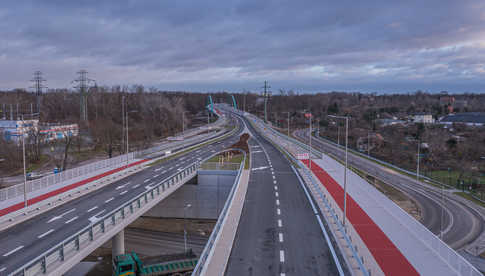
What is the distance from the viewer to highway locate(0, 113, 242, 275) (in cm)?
1670

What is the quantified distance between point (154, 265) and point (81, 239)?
9624mm

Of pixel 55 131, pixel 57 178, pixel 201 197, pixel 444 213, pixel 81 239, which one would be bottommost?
pixel 444 213

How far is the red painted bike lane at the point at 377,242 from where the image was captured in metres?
15.3

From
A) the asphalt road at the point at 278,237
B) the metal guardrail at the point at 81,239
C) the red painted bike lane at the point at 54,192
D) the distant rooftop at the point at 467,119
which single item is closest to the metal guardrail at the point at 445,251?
the asphalt road at the point at 278,237

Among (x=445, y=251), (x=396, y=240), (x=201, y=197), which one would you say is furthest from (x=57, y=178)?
(x=445, y=251)

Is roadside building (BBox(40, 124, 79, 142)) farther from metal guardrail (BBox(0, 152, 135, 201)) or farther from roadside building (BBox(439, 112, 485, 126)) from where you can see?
roadside building (BBox(439, 112, 485, 126))

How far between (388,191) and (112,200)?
33506 millimetres

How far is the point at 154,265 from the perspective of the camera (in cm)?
2602

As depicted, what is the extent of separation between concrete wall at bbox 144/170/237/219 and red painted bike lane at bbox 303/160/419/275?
15801 millimetres

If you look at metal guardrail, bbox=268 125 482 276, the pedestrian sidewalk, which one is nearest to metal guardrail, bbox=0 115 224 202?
the pedestrian sidewalk

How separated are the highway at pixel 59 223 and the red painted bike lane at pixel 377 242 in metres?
16.2

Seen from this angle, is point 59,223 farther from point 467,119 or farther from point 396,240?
point 467,119

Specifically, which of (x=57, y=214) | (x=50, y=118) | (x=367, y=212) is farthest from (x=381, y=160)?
(x=50, y=118)

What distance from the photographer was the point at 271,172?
132ft
